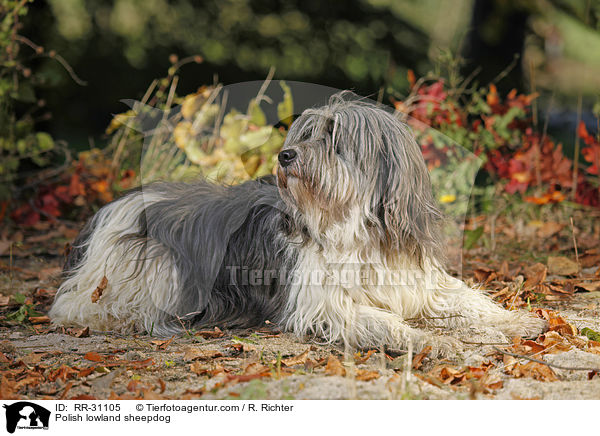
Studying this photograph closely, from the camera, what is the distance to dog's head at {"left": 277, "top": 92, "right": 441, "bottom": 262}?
3.67m

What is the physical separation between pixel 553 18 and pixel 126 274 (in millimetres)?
5599

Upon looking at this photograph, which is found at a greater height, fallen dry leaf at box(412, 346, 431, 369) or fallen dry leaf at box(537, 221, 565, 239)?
fallen dry leaf at box(537, 221, 565, 239)

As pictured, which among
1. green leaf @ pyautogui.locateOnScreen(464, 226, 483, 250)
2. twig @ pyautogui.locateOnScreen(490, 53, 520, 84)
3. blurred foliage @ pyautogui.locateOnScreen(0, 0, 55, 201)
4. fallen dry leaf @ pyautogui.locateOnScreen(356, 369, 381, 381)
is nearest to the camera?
fallen dry leaf @ pyautogui.locateOnScreen(356, 369, 381, 381)

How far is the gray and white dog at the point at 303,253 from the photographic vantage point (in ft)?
12.3

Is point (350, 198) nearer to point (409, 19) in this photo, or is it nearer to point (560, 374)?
point (560, 374)

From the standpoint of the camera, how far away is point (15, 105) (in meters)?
7.32

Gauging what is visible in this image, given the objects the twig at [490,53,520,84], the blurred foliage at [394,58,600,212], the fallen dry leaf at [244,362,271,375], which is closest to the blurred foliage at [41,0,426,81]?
the twig at [490,53,520,84]

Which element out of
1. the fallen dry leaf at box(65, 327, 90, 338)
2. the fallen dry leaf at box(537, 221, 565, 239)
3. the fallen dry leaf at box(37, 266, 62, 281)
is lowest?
the fallen dry leaf at box(65, 327, 90, 338)

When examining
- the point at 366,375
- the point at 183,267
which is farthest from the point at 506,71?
the point at 366,375

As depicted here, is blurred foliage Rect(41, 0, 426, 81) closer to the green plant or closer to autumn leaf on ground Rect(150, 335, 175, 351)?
the green plant

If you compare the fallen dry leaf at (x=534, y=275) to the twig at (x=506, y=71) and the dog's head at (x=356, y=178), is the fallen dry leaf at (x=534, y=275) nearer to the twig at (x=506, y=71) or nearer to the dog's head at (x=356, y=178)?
the dog's head at (x=356, y=178)

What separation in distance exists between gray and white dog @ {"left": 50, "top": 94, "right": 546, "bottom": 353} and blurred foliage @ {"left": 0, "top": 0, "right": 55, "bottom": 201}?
103 inches

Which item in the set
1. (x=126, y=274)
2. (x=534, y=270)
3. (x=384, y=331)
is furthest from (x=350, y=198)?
(x=534, y=270)
